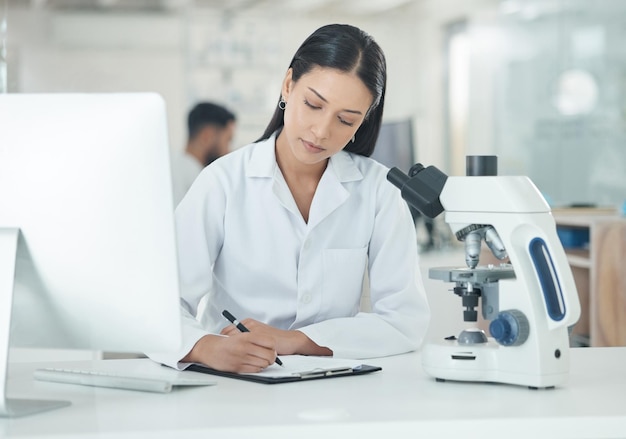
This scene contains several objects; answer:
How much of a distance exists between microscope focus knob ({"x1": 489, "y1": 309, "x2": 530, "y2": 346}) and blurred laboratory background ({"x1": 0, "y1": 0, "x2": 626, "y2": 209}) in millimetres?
5696

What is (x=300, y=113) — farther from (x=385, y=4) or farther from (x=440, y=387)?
(x=385, y=4)

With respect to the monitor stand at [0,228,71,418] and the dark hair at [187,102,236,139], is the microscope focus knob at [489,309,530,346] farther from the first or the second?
the dark hair at [187,102,236,139]

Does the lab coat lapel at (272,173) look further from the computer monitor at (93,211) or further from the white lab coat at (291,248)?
the computer monitor at (93,211)

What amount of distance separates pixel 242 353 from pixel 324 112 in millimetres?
552

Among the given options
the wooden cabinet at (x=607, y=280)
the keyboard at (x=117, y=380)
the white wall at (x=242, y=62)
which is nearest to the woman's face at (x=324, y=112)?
the keyboard at (x=117, y=380)

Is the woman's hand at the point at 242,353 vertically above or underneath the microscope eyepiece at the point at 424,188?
underneath

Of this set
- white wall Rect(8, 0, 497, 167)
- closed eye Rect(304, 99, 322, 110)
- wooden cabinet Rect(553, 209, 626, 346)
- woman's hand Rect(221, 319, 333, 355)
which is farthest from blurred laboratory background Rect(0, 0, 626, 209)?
woman's hand Rect(221, 319, 333, 355)

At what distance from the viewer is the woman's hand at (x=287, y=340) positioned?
170 centimetres

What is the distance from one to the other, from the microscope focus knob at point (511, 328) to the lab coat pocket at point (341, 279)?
0.56 meters

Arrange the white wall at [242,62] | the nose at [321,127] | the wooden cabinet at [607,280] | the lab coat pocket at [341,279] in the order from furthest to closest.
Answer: the white wall at [242,62] → the wooden cabinet at [607,280] → the lab coat pocket at [341,279] → the nose at [321,127]

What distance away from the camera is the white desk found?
3.79 feet

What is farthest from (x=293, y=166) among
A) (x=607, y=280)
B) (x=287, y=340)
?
(x=607, y=280)

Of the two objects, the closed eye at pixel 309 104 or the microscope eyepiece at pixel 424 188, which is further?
the closed eye at pixel 309 104

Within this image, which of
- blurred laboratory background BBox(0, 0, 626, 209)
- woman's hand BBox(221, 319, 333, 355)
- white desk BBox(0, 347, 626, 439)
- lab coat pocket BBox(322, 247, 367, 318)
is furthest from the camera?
blurred laboratory background BBox(0, 0, 626, 209)
